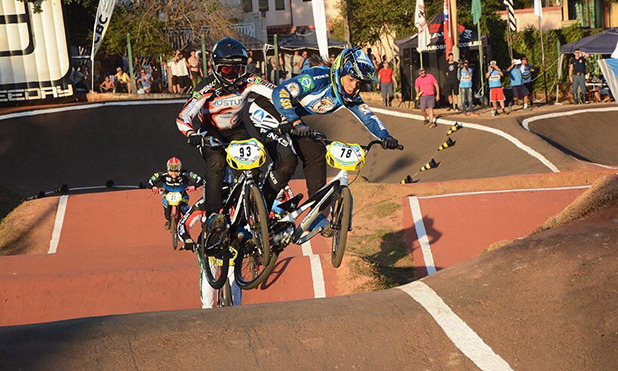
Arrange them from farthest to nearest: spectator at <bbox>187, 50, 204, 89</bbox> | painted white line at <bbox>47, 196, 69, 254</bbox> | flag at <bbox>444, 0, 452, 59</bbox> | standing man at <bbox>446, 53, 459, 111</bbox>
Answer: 1. spectator at <bbox>187, 50, 204, 89</bbox>
2. flag at <bbox>444, 0, 452, 59</bbox>
3. standing man at <bbox>446, 53, 459, 111</bbox>
4. painted white line at <bbox>47, 196, 69, 254</bbox>

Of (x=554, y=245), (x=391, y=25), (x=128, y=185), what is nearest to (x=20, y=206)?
(x=128, y=185)

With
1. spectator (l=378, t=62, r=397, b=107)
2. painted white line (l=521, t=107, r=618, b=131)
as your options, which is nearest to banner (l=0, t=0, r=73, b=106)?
spectator (l=378, t=62, r=397, b=107)

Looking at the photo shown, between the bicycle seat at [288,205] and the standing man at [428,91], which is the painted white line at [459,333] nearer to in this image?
the bicycle seat at [288,205]

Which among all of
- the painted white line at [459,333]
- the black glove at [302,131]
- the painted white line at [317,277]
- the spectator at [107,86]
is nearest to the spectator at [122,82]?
the spectator at [107,86]

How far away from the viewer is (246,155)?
798 cm

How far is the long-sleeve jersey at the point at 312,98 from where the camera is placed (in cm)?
796

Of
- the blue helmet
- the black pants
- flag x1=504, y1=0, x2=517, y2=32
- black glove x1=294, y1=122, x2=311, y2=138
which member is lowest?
the black pants

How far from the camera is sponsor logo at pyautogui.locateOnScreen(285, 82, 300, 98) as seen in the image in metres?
8.02

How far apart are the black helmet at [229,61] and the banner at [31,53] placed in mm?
21185

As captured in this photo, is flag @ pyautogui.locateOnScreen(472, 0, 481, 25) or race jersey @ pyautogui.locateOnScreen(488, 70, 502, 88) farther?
flag @ pyautogui.locateOnScreen(472, 0, 481, 25)

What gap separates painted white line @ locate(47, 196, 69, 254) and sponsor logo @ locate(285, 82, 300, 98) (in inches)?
351

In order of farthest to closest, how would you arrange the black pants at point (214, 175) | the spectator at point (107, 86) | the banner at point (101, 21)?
1. the spectator at point (107, 86)
2. the banner at point (101, 21)
3. the black pants at point (214, 175)

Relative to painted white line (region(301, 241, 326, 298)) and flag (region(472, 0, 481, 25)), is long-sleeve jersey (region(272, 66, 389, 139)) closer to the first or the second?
painted white line (region(301, 241, 326, 298))

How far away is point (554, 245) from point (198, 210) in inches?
169
